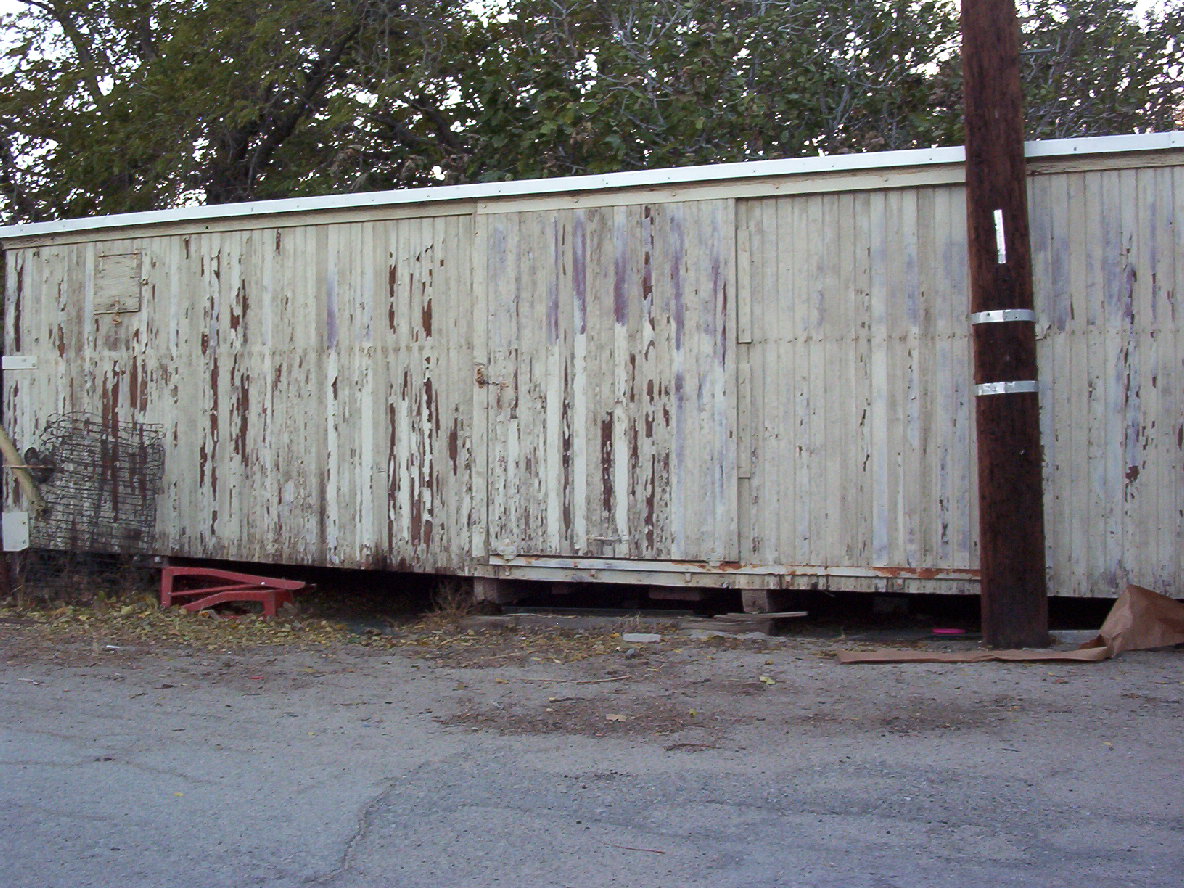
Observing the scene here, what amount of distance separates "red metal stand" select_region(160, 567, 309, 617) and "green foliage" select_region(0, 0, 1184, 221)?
5.34 meters

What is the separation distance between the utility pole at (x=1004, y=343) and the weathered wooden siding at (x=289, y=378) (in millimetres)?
3517

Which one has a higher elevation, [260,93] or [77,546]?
[260,93]

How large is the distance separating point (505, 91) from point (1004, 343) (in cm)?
769

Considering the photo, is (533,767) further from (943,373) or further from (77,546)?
(77,546)

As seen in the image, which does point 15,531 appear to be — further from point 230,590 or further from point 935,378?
point 935,378

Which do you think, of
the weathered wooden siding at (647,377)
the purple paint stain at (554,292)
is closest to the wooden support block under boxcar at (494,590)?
the weathered wooden siding at (647,377)

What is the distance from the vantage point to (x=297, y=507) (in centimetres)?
866

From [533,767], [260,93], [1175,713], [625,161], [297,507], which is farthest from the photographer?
[260,93]

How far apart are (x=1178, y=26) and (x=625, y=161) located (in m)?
6.13

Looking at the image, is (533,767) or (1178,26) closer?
(533,767)

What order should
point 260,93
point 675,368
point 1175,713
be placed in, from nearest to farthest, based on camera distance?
point 1175,713 → point 675,368 → point 260,93

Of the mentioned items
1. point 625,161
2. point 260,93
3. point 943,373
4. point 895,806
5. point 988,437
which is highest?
point 260,93

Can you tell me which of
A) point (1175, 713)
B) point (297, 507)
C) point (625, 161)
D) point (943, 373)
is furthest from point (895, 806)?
point (625, 161)

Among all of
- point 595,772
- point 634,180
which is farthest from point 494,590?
point 595,772
